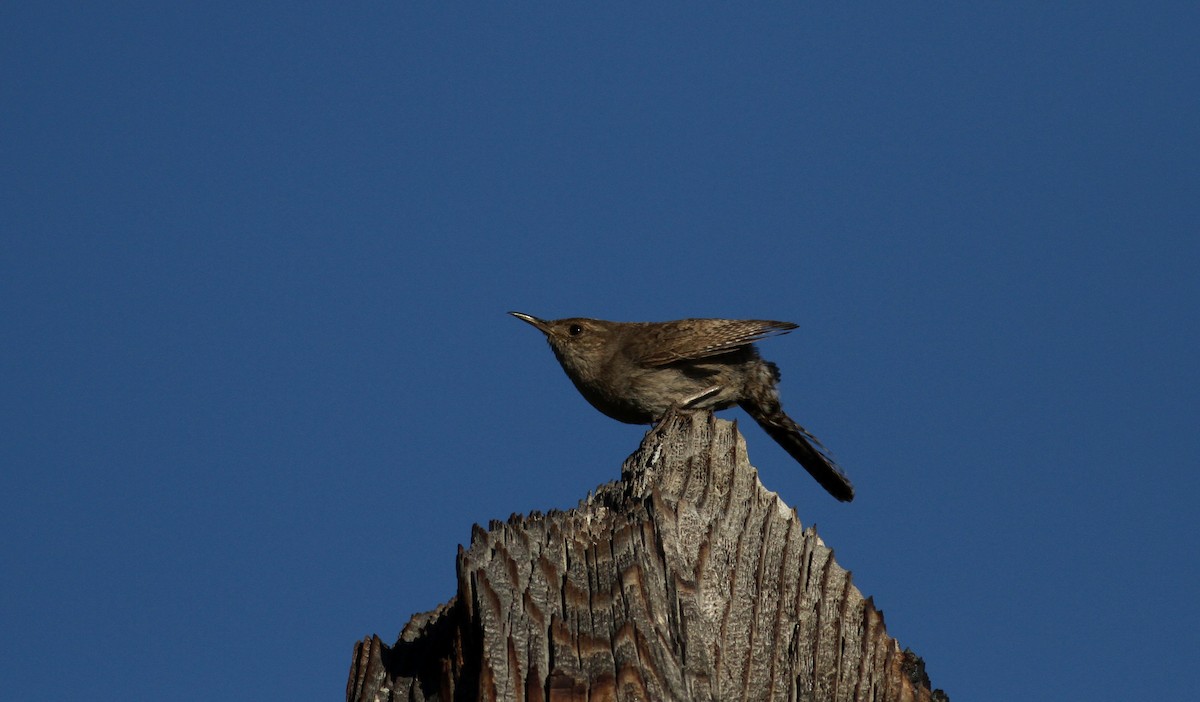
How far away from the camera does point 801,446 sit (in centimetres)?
819

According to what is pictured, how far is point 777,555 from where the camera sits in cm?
415

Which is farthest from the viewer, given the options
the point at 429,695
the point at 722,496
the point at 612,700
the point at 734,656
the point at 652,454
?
the point at 652,454

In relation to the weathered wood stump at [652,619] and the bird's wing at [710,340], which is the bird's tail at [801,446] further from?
the weathered wood stump at [652,619]

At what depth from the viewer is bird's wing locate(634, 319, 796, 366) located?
322 inches

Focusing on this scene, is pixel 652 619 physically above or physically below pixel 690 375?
below

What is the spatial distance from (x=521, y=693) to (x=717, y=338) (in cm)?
488

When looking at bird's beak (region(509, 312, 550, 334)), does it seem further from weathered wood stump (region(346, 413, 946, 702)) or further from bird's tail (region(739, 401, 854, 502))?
weathered wood stump (region(346, 413, 946, 702))

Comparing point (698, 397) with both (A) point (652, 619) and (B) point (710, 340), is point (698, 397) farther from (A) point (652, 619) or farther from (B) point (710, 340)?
(A) point (652, 619)

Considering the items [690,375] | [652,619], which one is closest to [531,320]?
[690,375]

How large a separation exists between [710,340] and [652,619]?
182 inches

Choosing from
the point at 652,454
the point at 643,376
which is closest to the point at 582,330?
the point at 643,376

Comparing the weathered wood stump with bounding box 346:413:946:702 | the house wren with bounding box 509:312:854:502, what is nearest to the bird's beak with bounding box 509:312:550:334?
the house wren with bounding box 509:312:854:502

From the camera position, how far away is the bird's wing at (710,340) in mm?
8180

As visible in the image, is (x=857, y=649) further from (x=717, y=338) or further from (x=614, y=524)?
(x=717, y=338)
